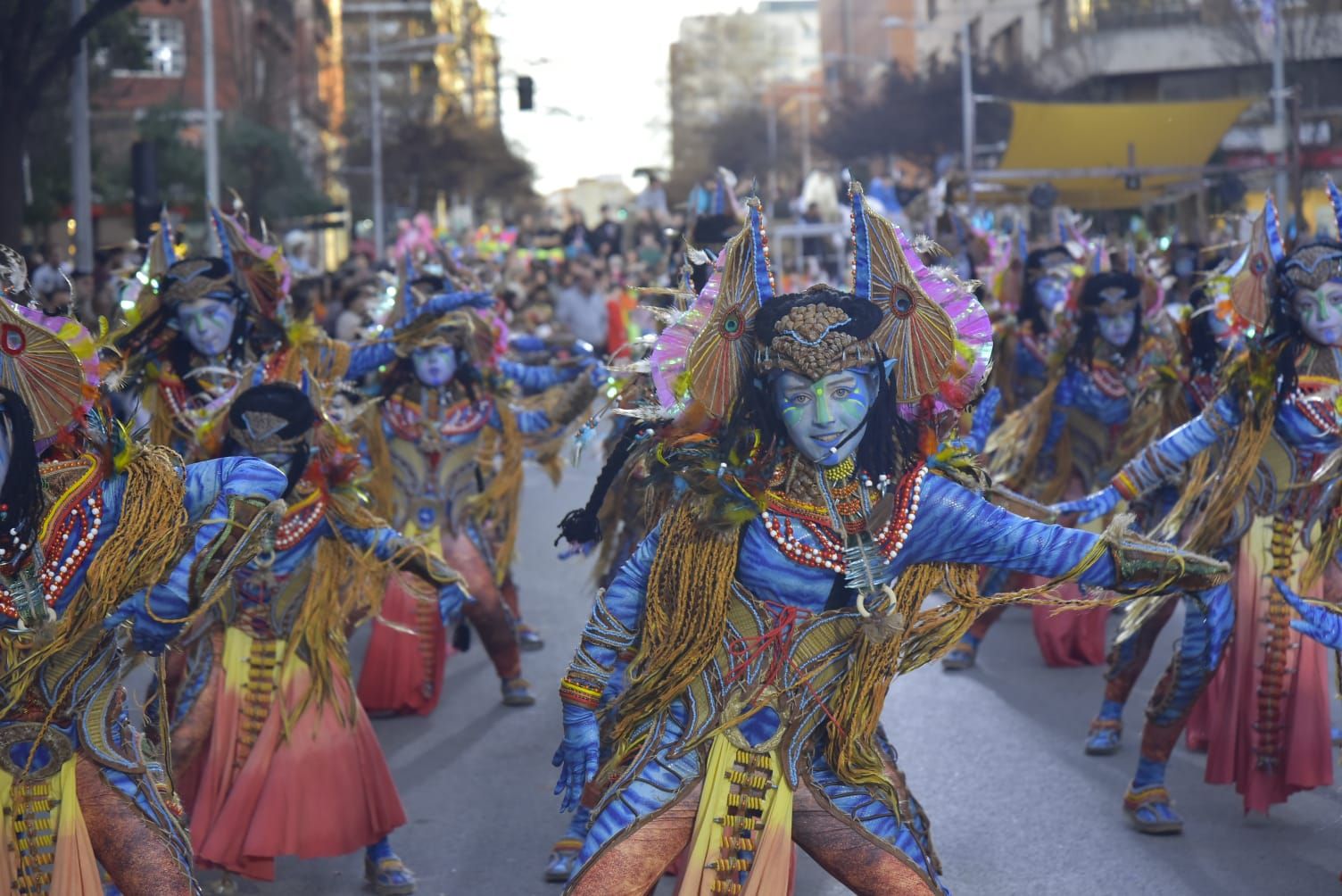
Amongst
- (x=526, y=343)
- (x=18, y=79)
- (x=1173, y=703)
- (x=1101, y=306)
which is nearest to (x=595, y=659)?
(x=1173, y=703)

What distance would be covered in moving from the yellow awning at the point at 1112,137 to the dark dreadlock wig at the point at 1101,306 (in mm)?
20502

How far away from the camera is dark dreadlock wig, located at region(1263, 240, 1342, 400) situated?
22.4ft

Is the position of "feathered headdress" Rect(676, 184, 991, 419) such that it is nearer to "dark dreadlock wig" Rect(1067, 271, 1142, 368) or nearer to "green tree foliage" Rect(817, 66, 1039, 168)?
"dark dreadlock wig" Rect(1067, 271, 1142, 368)

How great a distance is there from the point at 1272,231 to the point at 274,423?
3587 millimetres

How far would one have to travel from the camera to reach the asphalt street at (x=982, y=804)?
6.73 meters

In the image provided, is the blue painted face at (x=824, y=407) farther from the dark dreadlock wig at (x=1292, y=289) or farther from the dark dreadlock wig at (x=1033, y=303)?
the dark dreadlock wig at (x=1033, y=303)

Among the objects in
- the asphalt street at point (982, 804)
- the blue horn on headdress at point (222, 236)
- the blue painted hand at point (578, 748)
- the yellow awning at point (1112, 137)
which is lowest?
the asphalt street at point (982, 804)

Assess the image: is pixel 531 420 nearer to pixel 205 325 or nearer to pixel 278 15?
pixel 205 325

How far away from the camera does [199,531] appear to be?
4793mm

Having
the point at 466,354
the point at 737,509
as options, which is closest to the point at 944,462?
the point at 737,509

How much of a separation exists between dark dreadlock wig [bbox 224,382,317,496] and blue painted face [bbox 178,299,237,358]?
1978 mm

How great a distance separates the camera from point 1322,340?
6.84 meters

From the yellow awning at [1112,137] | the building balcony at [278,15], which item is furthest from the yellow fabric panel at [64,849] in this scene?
the building balcony at [278,15]

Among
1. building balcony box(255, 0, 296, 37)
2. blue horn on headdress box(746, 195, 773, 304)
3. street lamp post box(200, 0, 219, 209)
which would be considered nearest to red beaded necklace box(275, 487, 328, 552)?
blue horn on headdress box(746, 195, 773, 304)
